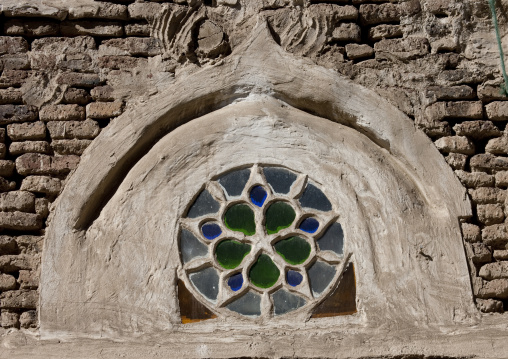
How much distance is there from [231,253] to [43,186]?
3.21 ft

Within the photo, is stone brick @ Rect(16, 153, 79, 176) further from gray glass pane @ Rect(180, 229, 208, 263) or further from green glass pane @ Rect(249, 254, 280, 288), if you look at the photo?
green glass pane @ Rect(249, 254, 280, 288)

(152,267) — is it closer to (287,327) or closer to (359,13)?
(287,327)

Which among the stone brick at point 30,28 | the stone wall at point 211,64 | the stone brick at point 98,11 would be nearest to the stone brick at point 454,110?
the stone wall at point 211,64

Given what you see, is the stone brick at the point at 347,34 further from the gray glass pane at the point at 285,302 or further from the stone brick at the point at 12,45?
the stone brick at the point at 12,45

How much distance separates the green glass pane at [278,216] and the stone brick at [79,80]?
3.65ft

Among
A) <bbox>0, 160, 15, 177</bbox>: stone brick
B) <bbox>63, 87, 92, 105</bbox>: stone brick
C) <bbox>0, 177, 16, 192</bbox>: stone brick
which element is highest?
<bbox>63, 87, 92, 105</bbox>: stone brick

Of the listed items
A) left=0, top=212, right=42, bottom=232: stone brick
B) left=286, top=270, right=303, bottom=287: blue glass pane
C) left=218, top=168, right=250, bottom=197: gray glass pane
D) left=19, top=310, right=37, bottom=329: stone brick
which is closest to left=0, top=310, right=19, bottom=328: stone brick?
left=19, top=310, right=37, bottom=329: stone brick

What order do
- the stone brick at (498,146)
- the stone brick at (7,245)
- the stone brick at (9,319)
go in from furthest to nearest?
the stone brick at (498,146) → the stone brick at (7,245) → the stone brick at (9,319)

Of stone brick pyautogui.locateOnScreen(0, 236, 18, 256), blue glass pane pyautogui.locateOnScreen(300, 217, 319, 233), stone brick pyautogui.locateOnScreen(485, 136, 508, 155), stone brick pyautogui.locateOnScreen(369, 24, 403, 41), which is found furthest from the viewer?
stone brick pyautogui.locateOnScreen(369, 24, 403, 41)

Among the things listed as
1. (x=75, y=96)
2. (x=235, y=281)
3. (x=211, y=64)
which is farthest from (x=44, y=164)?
(x=235, y=281)

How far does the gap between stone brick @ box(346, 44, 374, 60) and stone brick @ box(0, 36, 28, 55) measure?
5.54 feet

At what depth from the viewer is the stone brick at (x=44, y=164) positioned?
420 centimetres

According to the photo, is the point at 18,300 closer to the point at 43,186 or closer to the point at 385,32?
the point at 43,186

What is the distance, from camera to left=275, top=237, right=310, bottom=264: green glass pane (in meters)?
4.12
